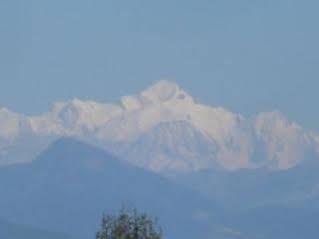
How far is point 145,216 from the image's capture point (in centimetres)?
7262

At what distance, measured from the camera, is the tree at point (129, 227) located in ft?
232

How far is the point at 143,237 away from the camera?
233 ft

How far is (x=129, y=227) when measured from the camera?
71.8m

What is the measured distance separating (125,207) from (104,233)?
415 cm

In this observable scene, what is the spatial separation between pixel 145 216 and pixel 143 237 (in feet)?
6.58

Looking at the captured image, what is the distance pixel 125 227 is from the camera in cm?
7162

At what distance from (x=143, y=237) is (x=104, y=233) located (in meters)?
2.05

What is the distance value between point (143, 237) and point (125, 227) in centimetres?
130

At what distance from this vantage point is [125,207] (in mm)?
74750

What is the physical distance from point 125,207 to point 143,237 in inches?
166

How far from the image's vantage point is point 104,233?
70.9 meters

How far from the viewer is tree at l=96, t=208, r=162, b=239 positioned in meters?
70.8
